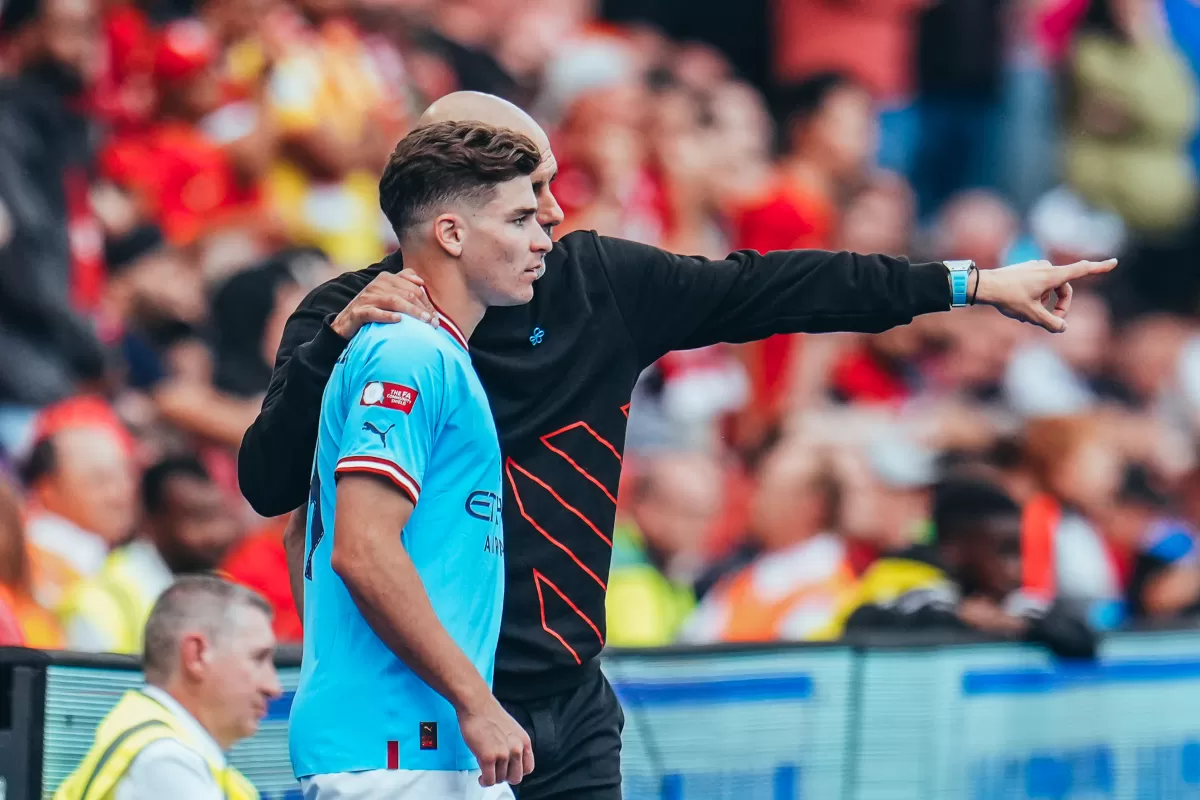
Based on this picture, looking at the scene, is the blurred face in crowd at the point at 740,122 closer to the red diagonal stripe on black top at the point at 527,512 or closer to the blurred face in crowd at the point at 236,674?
the blurred face in crowd at the point at 236,674

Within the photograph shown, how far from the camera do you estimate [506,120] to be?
3312 mm

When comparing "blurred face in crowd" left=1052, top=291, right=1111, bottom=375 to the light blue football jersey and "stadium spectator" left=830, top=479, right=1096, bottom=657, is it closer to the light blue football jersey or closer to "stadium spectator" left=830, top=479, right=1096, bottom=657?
"stadium spectator" left=830, top=479, right=1096, bottom=657

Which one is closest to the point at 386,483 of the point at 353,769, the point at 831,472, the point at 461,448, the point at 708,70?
the point at 461,448

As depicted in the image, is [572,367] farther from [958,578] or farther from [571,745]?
[958,578]

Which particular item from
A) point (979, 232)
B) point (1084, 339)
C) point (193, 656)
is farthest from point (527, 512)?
point (979, 232)

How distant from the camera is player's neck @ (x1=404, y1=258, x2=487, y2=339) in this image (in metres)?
3.11

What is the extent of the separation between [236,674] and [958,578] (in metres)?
3.03

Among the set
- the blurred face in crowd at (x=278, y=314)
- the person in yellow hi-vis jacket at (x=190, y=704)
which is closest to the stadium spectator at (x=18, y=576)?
the person in yellow hi-vis jacket at (x=190, y=704)

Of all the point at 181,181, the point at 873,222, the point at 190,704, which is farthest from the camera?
the point at 873,222

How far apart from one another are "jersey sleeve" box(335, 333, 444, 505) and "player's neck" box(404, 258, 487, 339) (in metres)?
0.16

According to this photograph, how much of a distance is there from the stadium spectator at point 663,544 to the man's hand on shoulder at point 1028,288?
3456 millimetres

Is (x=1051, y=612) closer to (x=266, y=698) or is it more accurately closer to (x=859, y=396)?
(x=266, y=698)

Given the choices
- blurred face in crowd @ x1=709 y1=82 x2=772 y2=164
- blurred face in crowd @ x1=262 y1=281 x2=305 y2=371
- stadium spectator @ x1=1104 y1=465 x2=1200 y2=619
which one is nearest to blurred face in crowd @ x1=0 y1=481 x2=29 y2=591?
blurred face in crowd @ x1=262 y1=281 x2=305 y2=371

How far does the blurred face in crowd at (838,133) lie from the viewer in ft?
35.2
